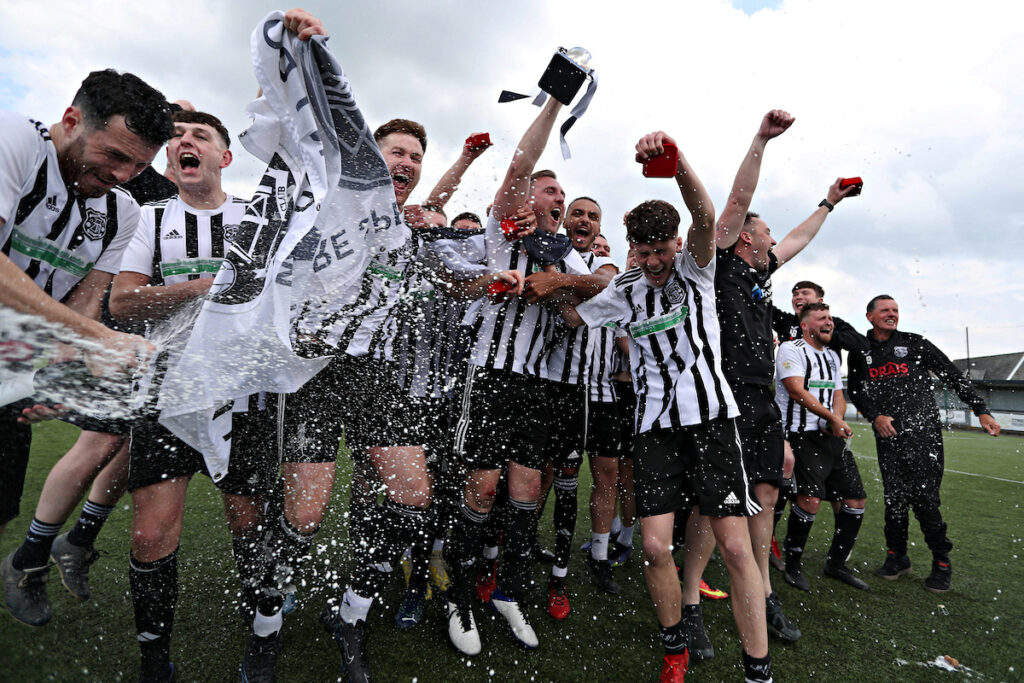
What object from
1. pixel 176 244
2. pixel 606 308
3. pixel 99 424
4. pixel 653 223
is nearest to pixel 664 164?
pixel 653 223

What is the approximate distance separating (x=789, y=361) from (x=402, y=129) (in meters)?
3.34

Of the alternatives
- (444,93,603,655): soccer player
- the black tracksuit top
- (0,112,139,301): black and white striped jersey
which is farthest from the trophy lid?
the black tracksuit top

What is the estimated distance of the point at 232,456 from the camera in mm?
2316

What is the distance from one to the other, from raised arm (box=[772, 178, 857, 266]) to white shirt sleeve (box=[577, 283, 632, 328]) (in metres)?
1.14

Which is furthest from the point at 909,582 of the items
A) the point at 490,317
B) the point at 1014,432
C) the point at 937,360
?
the point at 1014,432

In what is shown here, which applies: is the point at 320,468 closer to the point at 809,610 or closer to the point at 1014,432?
the point at 809,610

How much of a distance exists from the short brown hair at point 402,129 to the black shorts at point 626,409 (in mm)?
2103

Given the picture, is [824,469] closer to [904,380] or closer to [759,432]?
[904,380]

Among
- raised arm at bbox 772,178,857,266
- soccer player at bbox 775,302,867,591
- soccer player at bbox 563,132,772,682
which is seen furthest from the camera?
soccer player at bbox 775,302,867,591

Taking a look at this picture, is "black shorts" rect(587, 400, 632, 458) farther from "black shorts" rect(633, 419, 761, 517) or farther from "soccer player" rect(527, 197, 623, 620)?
"black shorts" rect(633, 419, 761, 517)

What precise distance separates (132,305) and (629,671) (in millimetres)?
2674

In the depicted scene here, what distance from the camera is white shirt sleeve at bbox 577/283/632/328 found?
281 centimetres

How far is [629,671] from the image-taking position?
2389 mm

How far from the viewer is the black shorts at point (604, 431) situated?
360 cm
